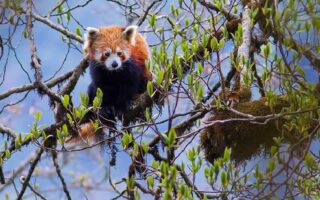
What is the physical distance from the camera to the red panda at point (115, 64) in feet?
19.4

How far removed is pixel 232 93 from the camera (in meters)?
5.00

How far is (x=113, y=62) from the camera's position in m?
6.17

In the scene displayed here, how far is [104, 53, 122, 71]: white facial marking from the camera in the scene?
611 centimetres

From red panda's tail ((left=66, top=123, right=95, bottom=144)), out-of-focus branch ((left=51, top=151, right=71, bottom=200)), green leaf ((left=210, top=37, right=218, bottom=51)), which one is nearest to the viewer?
green leaf ((left=210, top=37, right=218, bottom=51))

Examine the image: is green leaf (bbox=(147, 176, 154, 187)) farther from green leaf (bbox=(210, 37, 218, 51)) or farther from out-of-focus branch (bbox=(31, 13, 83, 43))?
out-of-focus branch (bbox=(31, 13, 83, 43))

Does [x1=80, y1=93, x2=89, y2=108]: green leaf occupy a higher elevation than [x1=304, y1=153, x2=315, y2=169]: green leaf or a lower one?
higher

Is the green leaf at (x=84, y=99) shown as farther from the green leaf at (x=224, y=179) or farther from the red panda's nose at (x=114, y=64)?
the red panda's nose at (x=114, y=64)

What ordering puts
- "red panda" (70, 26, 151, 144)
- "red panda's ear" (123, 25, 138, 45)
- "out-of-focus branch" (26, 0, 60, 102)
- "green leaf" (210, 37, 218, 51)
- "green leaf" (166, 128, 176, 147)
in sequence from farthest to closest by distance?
"red panda's ear" (123, 25, 138, 45), "red panda" (70, 26, 151, 144), "out-of-focus branch" (26, 0, 60, 102), "green leaf" (210, 37, 218, 51), "green leaf" (166, 128, 176, 147)

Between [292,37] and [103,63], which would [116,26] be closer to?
[103,63]

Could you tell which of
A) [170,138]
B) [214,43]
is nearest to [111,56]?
[214,43]

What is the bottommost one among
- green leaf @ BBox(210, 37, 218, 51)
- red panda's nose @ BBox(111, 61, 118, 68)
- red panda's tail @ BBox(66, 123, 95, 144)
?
green leaf @ BBox(210, 37, 218, 51)

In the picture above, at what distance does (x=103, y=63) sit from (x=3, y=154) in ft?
5.03

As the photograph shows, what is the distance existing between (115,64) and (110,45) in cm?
29

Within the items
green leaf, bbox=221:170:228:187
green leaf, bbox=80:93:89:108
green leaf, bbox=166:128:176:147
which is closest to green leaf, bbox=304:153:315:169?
green leaf, bbox=221:170:228:187
